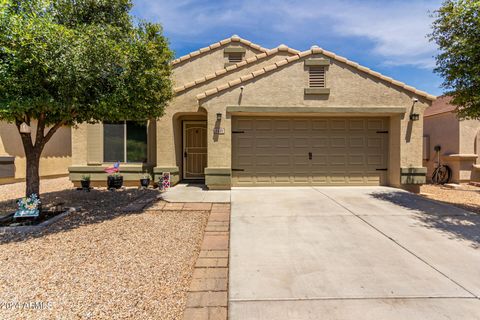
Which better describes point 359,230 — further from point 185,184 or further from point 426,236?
point 185,184

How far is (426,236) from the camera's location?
4.58m

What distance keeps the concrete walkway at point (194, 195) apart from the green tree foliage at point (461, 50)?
6.51 metres

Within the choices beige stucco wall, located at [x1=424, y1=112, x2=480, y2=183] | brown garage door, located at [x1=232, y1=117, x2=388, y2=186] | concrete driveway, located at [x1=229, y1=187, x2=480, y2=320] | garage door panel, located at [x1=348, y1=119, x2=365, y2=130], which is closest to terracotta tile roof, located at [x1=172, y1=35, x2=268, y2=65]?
brown garage door, located at [x1=232, y1=117, x2=388, y2=186]

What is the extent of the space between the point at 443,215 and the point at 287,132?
504cm

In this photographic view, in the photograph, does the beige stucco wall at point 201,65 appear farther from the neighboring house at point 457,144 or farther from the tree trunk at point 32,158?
the neighboring house at point 457,144

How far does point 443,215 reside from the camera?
19.3 ft

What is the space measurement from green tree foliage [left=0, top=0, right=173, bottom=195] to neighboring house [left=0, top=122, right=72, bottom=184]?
7094 mm

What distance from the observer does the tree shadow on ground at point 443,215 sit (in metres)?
→ 4.77

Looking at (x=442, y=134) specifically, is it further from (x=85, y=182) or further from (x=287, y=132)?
(x=85, y=182)

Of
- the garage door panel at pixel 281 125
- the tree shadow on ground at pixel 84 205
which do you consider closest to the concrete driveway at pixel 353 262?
the tree shadow on ground at pixel 84 205

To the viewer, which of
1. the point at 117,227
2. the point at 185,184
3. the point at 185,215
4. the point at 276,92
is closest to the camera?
the point at 117,227

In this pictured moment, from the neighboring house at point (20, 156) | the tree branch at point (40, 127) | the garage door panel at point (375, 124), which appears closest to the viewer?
the tree branch at point (40, 127)

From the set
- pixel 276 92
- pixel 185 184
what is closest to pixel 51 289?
pixel 185 184

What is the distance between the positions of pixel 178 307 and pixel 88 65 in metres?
4.55
